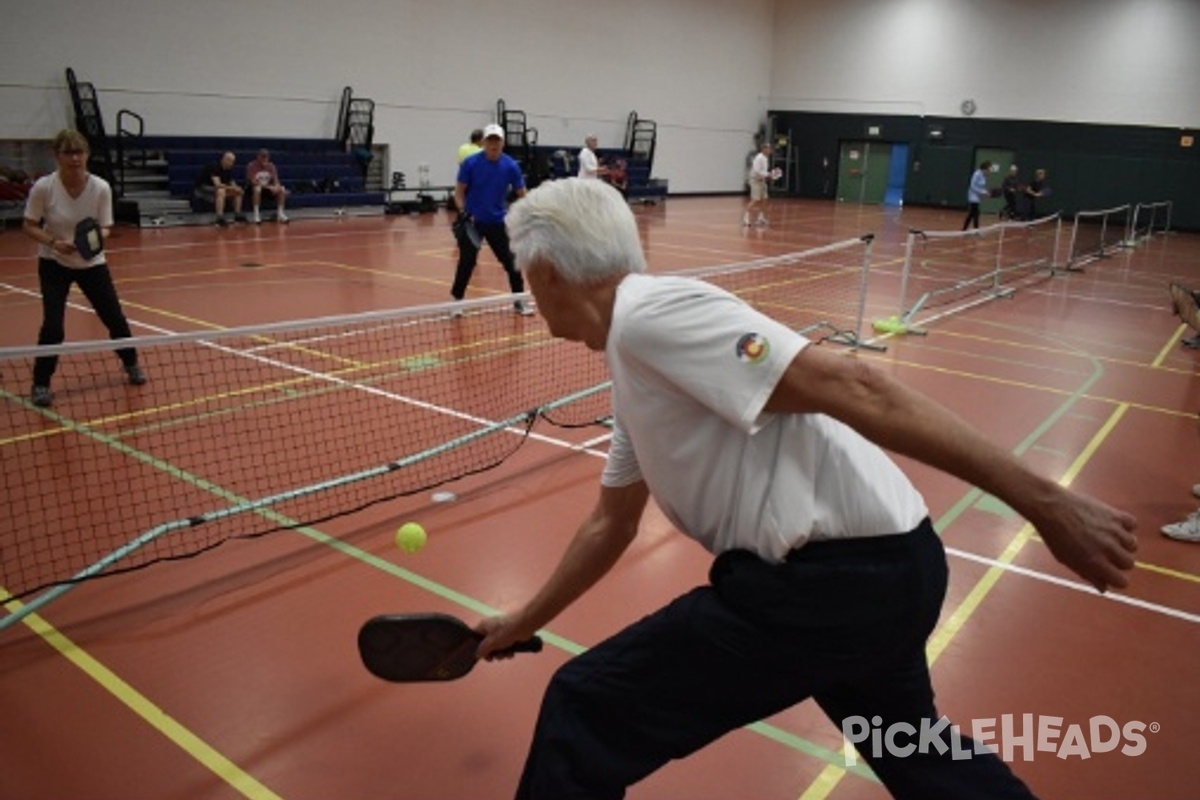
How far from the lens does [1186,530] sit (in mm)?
5633

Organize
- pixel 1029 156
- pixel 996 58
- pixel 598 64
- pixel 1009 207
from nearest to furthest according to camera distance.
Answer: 1. pixel 1009 207
2. pixel 598 64
3. pixel 1029 156
4. pixel 996 58

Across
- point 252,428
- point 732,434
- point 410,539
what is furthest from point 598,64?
point 732,434

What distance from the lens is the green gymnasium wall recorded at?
3016cm

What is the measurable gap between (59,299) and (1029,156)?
33.5 m

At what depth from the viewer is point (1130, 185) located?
102 ft

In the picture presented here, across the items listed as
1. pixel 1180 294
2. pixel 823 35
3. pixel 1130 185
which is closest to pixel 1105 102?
pixel 1130 185

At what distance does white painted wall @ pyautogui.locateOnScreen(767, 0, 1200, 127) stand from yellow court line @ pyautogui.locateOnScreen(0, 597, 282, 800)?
35.4 meters

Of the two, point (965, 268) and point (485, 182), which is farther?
point (965, 268)

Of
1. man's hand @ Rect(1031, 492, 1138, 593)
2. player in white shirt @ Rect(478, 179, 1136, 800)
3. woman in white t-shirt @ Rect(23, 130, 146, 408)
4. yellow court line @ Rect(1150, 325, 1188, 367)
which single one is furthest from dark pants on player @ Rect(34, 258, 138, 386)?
yellow court line @ Rect(1150, 325, 1188, 367)

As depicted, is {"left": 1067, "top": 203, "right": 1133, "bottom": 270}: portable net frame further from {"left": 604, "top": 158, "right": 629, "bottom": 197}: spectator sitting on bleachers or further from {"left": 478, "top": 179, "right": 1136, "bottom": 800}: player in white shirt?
{"left": 478, "top": 179, "right": 1136, "bottom": 800}: player in white shirt

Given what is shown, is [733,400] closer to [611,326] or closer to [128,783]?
[611,326]

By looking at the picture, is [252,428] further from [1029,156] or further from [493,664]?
Answer: [1029,156]

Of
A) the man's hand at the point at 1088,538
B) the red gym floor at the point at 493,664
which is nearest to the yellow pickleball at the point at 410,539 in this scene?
the red gym floor at the point at 493,664

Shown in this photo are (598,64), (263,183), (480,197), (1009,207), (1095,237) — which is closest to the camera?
(480,197)
